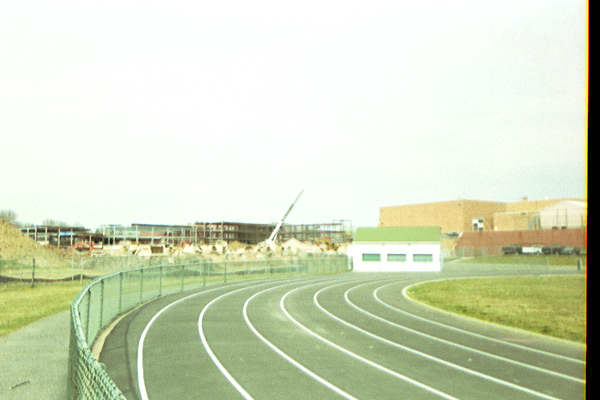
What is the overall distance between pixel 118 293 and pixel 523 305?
1838 centimetres

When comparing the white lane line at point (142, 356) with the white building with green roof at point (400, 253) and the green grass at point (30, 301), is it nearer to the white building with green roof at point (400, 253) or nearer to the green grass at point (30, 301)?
the green grass at point (30, 301)

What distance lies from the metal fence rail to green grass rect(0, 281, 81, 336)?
8.29ft

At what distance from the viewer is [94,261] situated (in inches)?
1547

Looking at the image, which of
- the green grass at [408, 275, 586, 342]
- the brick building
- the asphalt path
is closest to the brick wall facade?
the brick building

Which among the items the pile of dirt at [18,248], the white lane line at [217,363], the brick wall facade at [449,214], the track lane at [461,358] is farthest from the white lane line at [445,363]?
the brick wall facade at [449,214]

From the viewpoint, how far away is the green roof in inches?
2365

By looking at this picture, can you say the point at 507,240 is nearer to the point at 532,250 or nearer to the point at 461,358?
the point at 532,250

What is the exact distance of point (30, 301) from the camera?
2291 centimetres

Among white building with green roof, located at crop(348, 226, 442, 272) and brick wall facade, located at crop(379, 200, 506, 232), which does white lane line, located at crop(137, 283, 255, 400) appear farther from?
brick wall facade, located at crop(379, 200, 506, 232)

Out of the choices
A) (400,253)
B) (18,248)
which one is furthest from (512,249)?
(18,248)

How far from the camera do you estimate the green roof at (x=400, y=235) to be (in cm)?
6006

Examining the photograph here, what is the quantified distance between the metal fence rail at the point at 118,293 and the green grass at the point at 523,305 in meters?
13.7
